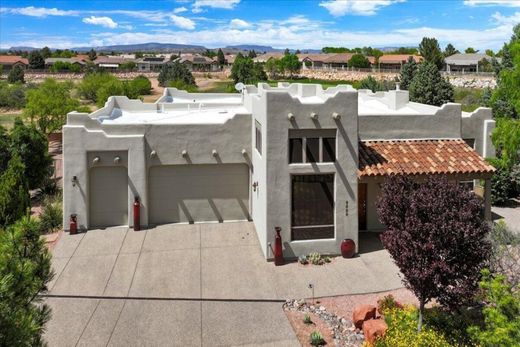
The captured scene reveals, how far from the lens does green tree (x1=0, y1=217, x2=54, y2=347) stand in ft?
20.5

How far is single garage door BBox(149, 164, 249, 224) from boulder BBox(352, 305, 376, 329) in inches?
364

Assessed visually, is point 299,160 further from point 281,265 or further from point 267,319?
point 267,319

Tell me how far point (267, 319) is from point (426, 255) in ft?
15.8

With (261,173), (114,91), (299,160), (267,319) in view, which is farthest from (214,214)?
(114,91)

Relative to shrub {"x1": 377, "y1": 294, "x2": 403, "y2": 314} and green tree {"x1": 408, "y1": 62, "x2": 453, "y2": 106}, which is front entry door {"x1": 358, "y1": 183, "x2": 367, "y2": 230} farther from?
green tree {"x1": 408, "y1": 62, "x2": 453, "y2": 106}

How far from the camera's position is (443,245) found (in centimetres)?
1094

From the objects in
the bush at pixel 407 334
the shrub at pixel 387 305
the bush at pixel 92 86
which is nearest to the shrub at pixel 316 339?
the bush at pixel 407 334

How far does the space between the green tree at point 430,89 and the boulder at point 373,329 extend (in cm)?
4855

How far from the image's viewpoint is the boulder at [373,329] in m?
11.9

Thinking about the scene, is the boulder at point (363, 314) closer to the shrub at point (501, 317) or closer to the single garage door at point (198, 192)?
the shrub at point (501, 317)

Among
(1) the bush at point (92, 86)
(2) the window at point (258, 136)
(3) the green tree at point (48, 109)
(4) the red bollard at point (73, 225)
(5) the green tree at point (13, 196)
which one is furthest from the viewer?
(1) the bush at point (92, 86)

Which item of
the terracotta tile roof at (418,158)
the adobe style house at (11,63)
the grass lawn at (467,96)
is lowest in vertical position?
the terracotta tile roof at (418,158)

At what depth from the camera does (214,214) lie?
21250 millimetres

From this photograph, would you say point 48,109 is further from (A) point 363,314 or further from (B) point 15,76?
(B) point 15,76
